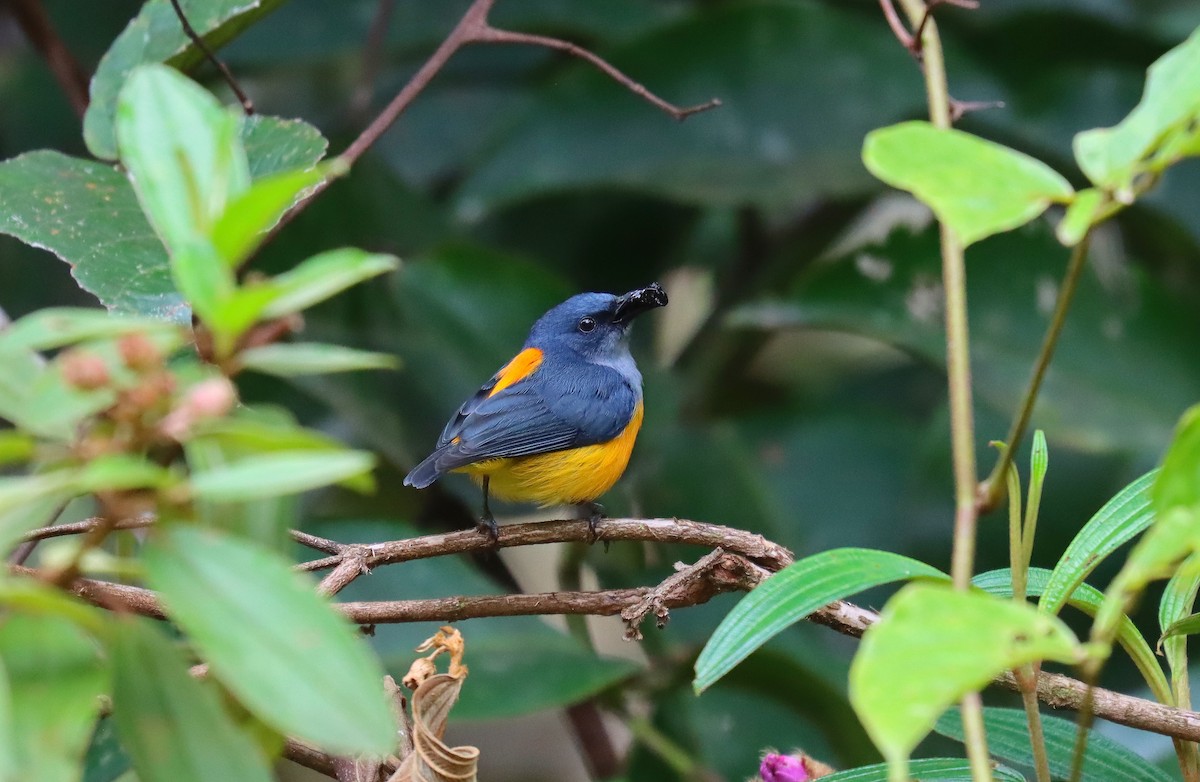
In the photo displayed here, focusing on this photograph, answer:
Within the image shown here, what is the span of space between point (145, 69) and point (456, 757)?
59 cm

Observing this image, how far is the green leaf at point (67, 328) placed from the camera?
1.96ft

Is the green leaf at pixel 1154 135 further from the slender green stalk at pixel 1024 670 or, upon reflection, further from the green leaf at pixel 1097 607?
the green leaf at pixel 1097 607

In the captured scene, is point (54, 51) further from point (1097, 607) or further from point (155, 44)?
point (1097, 607)

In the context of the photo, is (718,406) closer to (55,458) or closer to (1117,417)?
(1117,417)

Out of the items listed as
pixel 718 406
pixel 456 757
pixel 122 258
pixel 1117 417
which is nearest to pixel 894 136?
pixel 456 757

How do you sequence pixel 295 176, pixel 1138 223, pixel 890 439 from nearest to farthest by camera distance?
pixel 295 176, pixel 890 439, pixel 1138 223

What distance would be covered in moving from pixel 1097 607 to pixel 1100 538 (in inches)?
6.1

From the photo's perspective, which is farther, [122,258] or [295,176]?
[122,258]

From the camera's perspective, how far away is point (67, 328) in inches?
24.2

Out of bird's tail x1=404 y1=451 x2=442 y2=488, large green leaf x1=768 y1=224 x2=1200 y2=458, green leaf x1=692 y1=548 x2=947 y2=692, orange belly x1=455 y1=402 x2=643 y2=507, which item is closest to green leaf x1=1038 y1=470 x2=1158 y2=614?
green leaf x1=692 y1=548 x2=947 y2=692

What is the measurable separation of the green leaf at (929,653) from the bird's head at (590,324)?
1.95 m

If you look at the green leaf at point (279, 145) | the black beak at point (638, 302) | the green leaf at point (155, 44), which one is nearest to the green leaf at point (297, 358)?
the green leaf at point (279, 145)

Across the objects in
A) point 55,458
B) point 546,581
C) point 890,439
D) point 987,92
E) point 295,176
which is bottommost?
point 546,581

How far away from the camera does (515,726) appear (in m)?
3.71
